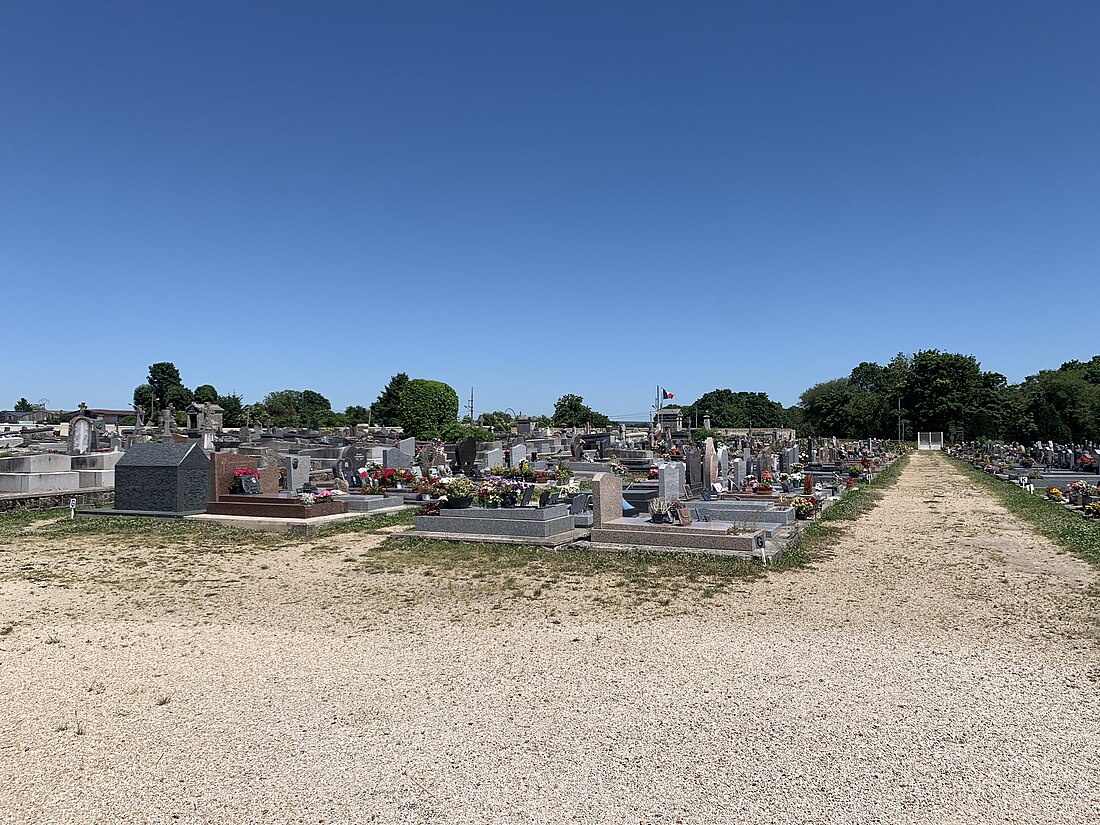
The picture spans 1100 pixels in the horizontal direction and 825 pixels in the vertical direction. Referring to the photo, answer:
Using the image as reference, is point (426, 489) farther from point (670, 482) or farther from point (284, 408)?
point (284, 408)

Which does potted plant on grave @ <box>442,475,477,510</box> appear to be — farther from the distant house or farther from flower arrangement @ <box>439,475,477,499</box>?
the distant house

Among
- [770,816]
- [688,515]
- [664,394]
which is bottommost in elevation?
[770,816]

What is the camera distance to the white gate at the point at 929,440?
6353cm

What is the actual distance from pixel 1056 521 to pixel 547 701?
13203 mm

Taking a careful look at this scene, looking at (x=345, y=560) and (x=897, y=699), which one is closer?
(x=897, y=699)

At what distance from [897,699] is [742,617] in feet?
7.06

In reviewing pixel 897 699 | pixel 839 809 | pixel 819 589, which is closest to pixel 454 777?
pixel 839 809

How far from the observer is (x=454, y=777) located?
3.75 metres

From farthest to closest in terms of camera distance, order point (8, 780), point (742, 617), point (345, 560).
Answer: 1. point (345, 560)
2. point (742, 617)
3. point (8, 780)

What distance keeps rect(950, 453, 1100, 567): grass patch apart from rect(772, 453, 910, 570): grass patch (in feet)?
9.93

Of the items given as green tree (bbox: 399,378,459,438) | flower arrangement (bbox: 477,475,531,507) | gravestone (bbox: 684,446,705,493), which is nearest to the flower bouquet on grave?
flower arrangement (bbox: 477,475,531,507)

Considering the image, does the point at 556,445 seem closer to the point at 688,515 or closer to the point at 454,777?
the point at 688,515

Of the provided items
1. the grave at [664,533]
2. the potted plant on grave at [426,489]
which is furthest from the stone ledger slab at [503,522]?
the potted plant on grave at [426,489]

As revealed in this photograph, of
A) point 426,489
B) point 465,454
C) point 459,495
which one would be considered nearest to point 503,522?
point 459,495
